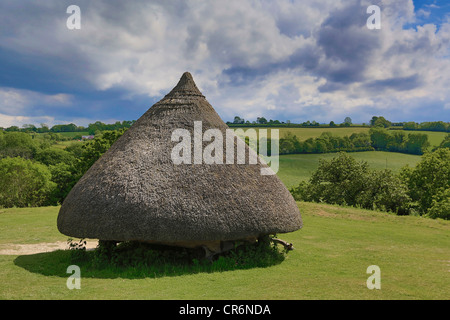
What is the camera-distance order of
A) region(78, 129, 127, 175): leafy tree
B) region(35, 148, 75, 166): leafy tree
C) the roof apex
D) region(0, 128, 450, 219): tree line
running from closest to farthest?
the roof apex, region(0, 128, 450, 219): tree line, region(78, 129, 127, 175): leafy tree, region(35, 148, 75, 166): leafy tree

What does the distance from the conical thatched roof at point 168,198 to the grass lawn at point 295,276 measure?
131cm

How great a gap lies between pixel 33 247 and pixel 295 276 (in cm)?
1189

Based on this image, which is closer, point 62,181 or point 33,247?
point 33,247

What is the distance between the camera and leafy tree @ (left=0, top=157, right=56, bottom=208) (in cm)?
3831

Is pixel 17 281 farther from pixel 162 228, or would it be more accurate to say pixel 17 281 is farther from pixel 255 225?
pixel 255 225

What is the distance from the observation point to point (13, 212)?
89.4 ft

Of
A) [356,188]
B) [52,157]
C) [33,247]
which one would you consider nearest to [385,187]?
[356,188]

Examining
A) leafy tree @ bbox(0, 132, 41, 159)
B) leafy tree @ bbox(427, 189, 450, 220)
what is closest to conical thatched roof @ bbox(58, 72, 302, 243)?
leafy tree @ bbox(427, 189, 450, 220)

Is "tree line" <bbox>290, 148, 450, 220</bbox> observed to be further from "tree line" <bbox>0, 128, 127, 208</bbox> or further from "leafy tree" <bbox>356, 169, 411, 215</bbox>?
"tree line" <bbox>0, 128, 127, 208</bbox>

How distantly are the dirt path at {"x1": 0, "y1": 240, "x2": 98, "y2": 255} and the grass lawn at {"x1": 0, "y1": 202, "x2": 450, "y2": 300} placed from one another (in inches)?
32.9

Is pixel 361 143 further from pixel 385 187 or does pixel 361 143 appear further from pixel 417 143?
pixel 385 187

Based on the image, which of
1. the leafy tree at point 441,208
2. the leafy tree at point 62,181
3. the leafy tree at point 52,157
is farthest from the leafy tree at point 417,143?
the leafy tree at point 52,157

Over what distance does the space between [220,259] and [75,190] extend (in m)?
5.56

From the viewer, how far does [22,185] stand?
3931 centimetres
